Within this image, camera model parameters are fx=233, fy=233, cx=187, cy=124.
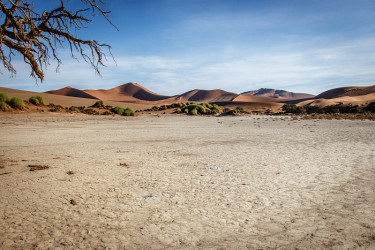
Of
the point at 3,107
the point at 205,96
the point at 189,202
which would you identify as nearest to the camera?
the point at 189,202

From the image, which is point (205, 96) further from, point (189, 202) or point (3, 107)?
point (189, 202)

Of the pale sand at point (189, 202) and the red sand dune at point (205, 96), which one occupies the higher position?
the red sand dune at point (205, 96)

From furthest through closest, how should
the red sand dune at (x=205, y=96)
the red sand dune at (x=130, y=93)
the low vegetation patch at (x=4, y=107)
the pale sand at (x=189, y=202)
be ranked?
the red sand dune at (x=205, y=96)
the red sand dune at (x=130, y=93)
the low vegetation patch at (x=4, y=107)
the pale sand at (x=189, y=202)

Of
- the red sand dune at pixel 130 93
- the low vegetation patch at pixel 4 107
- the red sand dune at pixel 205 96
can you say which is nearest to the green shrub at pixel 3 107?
the low vegetation patch at pixel 4 107

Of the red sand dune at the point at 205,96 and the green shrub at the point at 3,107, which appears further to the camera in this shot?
the red sand dune at the point at 205,96

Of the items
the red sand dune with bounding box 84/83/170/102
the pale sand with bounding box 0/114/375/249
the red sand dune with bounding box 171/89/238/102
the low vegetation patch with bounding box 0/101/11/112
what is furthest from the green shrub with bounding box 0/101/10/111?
the red sand dune with bounding box 171/89/238/102

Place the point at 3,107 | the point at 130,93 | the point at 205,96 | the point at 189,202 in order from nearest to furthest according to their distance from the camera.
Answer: the point at 189,202, the point at 3,107, the point at 130,93, the point at 205,96

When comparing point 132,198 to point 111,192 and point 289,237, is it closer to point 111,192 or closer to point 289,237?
point 111,192

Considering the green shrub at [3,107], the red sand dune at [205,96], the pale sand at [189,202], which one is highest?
the red sand dune at [205,96]

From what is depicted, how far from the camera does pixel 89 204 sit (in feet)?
10.1

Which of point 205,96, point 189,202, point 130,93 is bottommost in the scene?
point 189,202

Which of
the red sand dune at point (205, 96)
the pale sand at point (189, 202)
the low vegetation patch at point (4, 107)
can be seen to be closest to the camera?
the pale sand at point (189, 202)

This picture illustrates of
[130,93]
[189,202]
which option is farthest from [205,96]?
[189,202]

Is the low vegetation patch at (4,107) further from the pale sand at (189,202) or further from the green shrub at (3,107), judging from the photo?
the pale sand at (189,202)
